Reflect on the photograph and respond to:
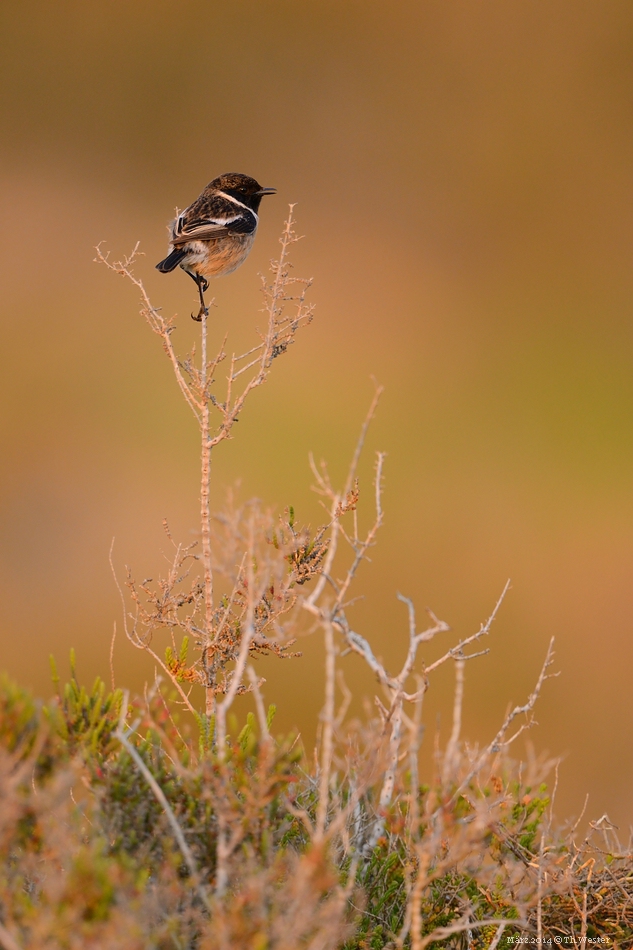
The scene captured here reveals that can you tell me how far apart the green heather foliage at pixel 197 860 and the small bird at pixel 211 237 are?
3855mm

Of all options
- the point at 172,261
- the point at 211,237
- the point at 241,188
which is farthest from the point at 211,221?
the point at 241,188

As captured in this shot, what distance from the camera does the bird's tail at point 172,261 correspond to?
6051 mm

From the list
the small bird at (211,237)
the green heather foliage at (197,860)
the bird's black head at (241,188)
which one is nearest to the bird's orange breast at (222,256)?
the small bird at (211,237)

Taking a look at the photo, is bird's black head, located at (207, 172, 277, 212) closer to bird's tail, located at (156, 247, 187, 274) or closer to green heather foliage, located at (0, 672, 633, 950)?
bird's tail, located at (156, 247, 187, 274)

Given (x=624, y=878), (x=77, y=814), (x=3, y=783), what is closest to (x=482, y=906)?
(x=624, y=878)

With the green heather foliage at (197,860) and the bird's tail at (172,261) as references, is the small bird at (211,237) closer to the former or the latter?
the bird's tail at (172,261)

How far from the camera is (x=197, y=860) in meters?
2.51

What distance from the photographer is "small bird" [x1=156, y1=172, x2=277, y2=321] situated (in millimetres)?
6328

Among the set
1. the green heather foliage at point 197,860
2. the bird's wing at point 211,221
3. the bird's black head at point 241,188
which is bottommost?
the green heather foliage at point 197,860

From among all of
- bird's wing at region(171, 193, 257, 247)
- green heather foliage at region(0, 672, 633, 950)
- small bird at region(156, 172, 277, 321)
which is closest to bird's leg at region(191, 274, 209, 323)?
small bird at region(156, 172, 277, 321)

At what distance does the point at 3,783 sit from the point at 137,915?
0.45 m

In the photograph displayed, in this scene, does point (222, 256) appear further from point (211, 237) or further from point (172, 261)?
point (172, 261)


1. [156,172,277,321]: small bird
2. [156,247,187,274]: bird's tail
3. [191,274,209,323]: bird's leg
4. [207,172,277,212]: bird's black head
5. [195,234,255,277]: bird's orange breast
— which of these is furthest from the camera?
[207,172,277,212]: bird's black head

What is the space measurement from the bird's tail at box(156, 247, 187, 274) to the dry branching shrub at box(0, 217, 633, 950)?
2.44 metres
